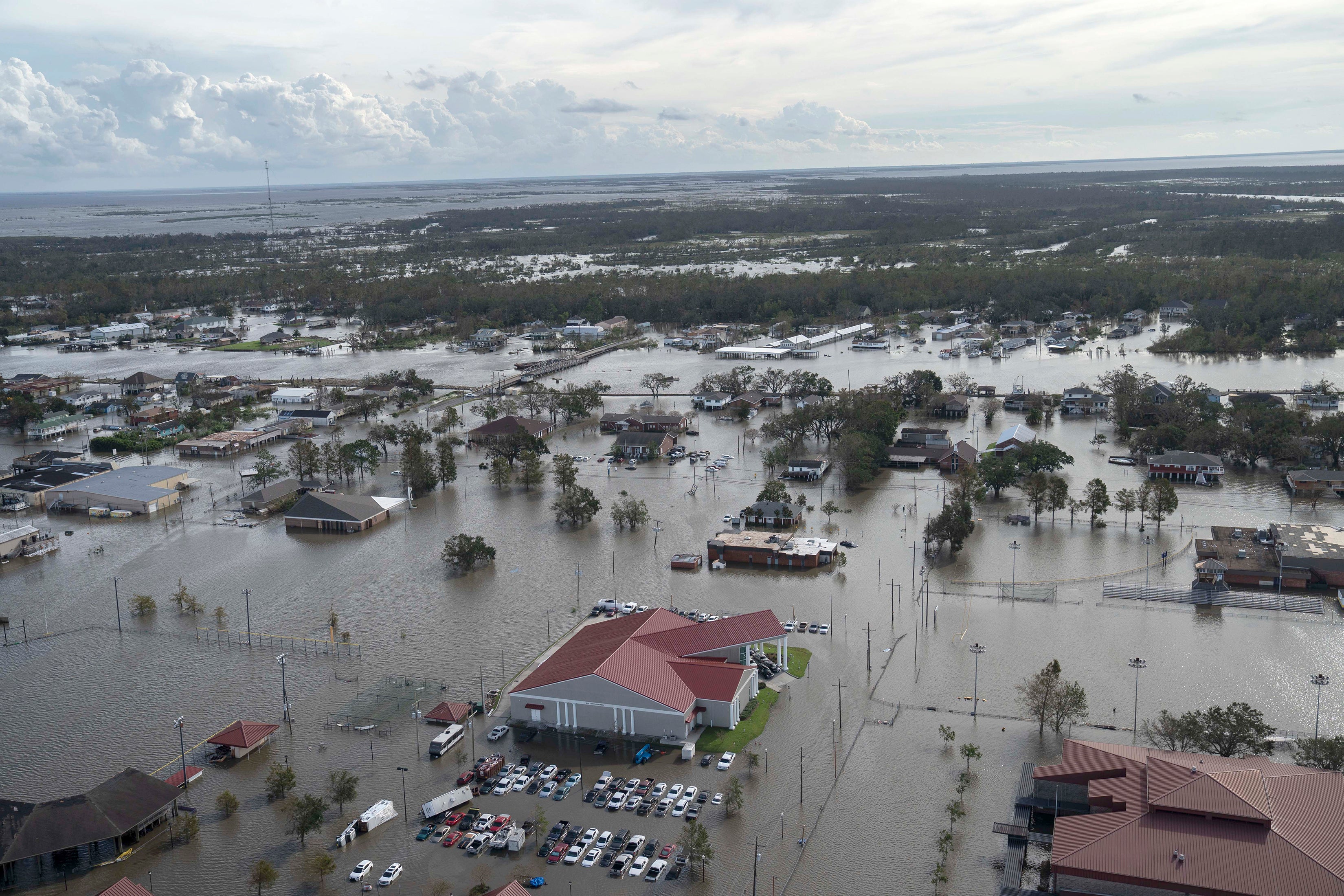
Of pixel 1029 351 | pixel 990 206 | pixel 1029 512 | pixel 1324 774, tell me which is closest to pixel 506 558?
pixel 1029 512

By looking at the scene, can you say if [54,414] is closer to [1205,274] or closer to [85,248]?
[1205,274]

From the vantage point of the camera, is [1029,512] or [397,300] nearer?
[1029,512]

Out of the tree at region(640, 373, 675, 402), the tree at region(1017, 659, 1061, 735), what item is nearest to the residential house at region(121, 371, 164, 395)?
the tree at region(640, 373, 675, 402)

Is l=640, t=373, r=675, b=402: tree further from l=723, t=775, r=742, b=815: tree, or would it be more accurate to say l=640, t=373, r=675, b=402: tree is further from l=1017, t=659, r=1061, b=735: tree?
l=723, t=775, r=742, b=815: tree


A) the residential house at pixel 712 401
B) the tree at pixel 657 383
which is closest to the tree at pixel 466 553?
the residential house at pixel 712 401

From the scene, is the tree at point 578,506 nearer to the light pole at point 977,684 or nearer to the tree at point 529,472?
the tree at point 529,472

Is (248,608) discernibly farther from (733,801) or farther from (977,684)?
(977,684)
